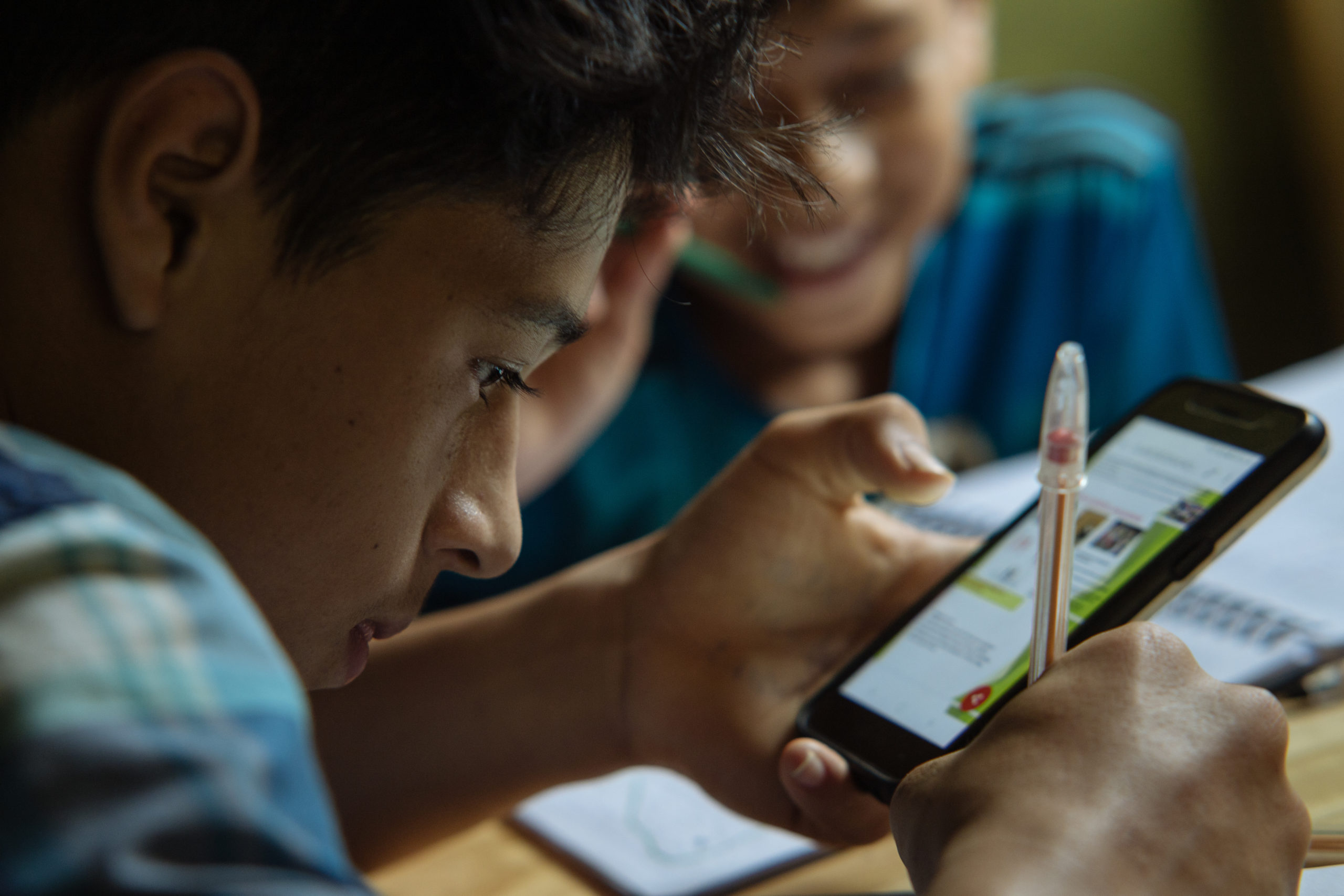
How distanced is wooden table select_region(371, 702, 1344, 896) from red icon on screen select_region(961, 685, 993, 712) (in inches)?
2.8

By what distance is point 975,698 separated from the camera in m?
0.48

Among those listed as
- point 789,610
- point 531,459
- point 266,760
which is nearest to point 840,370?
point 531,459

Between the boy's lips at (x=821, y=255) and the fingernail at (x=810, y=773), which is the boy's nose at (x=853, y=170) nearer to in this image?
the boy's lips at (x=821, y=255)

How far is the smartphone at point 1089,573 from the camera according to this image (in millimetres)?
475

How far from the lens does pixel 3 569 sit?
221 millimetres

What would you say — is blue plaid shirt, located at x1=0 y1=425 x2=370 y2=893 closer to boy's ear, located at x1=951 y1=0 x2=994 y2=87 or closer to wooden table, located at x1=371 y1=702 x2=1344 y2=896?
wooden table, located at x1=371 y1=702 x2=1344 y2=896

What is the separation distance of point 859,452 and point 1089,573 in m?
0.12

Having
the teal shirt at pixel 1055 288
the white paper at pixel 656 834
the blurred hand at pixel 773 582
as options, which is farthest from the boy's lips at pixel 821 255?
the white paper at pixel 656 834

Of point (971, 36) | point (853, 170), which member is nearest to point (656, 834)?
point (853, 170)

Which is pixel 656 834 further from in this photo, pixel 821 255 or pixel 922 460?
pixel 821 255

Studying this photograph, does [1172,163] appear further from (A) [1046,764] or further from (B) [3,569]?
(B) [3,569]

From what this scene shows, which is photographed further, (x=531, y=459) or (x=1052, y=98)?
(x=1052, y=98)

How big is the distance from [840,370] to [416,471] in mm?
886

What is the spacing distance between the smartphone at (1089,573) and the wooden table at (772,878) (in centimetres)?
4
